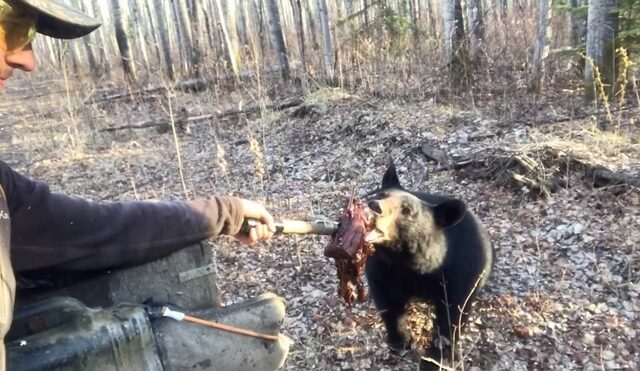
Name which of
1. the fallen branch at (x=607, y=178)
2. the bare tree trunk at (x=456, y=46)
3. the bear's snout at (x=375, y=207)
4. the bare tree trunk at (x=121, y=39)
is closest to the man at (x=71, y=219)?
the bear's snout at (x=375, y=207)

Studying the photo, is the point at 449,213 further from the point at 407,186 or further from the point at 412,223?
the point at 407,186

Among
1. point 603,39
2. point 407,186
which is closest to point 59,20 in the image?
point 407,186

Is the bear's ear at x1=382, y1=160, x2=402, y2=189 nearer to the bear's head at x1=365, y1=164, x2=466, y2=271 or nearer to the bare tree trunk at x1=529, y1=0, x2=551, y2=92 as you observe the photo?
the bear's head at x1=365, y1=164, x2=466, y2=271

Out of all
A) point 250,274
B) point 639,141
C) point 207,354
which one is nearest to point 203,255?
point 207,354

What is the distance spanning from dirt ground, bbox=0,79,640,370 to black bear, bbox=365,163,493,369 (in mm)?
300

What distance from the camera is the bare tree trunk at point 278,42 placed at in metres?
12.6

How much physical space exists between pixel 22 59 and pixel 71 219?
0.65 m

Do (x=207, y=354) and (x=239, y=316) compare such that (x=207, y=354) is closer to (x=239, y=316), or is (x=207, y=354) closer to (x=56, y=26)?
(x=239, y=316)

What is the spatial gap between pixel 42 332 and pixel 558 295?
137 inches

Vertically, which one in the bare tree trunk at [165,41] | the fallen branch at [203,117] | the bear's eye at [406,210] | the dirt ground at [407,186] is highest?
the bare tree trunk at [165,41]

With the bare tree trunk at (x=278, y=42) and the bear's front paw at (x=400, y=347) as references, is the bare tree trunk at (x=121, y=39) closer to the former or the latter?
the bare tree trunk at (x=278, y=42)

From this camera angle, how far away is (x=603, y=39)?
712 cm

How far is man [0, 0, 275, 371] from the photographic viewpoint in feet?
6.48

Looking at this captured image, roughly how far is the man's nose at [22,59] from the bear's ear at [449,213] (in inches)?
90.2
